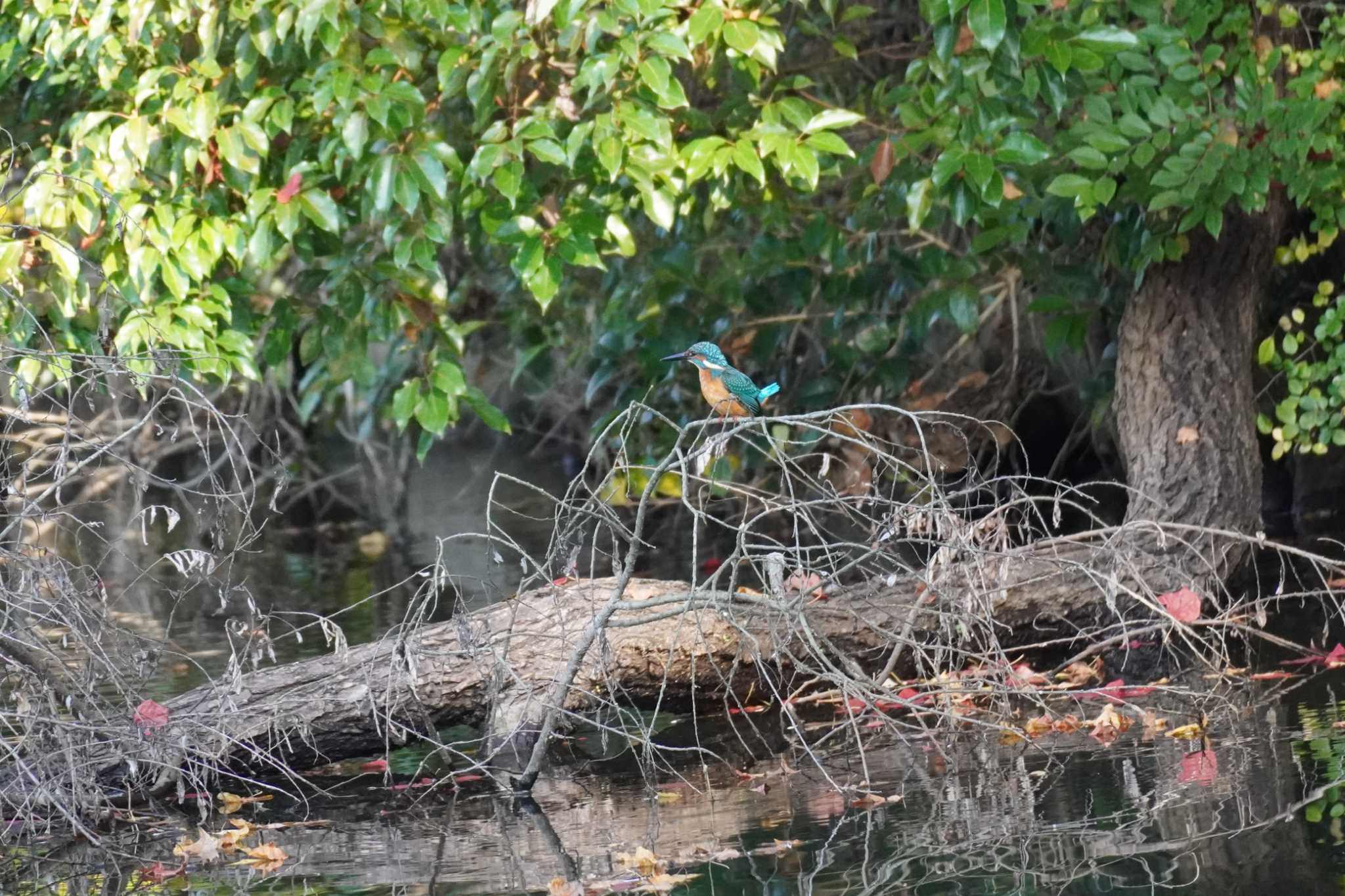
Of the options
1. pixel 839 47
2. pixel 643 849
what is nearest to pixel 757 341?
pixel 839 47

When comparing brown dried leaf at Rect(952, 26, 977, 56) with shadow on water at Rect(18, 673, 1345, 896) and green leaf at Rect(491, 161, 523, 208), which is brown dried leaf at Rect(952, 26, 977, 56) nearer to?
green leaf at Rect(491, 161, 523, 208)

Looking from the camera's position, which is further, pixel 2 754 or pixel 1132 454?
pixel 1132 454

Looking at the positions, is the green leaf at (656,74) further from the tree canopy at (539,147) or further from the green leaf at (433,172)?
the green leaf at (433,172)

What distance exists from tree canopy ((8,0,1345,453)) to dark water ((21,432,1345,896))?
132cm

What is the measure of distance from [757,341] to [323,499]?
21.8 ft

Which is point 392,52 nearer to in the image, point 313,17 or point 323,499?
point 313,17

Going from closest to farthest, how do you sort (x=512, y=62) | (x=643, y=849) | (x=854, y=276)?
(x=643, y=849), (x=512, y=62), (x=854, y=276)

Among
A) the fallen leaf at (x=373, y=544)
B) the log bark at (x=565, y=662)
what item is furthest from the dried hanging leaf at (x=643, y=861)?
the fallen leaf at (x=373, y=544)

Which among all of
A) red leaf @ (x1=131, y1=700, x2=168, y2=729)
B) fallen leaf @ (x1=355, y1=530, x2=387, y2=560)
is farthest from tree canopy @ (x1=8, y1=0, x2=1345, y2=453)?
fallen leaf @ (x1=355, y1=530, x2=387, y2=560)

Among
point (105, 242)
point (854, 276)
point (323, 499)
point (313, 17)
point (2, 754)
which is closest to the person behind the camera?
point (2, 754)

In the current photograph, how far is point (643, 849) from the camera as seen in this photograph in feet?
11.1

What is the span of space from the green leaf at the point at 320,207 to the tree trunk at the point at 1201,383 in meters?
2.84

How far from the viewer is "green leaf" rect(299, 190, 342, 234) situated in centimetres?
484

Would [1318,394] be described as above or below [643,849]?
above
